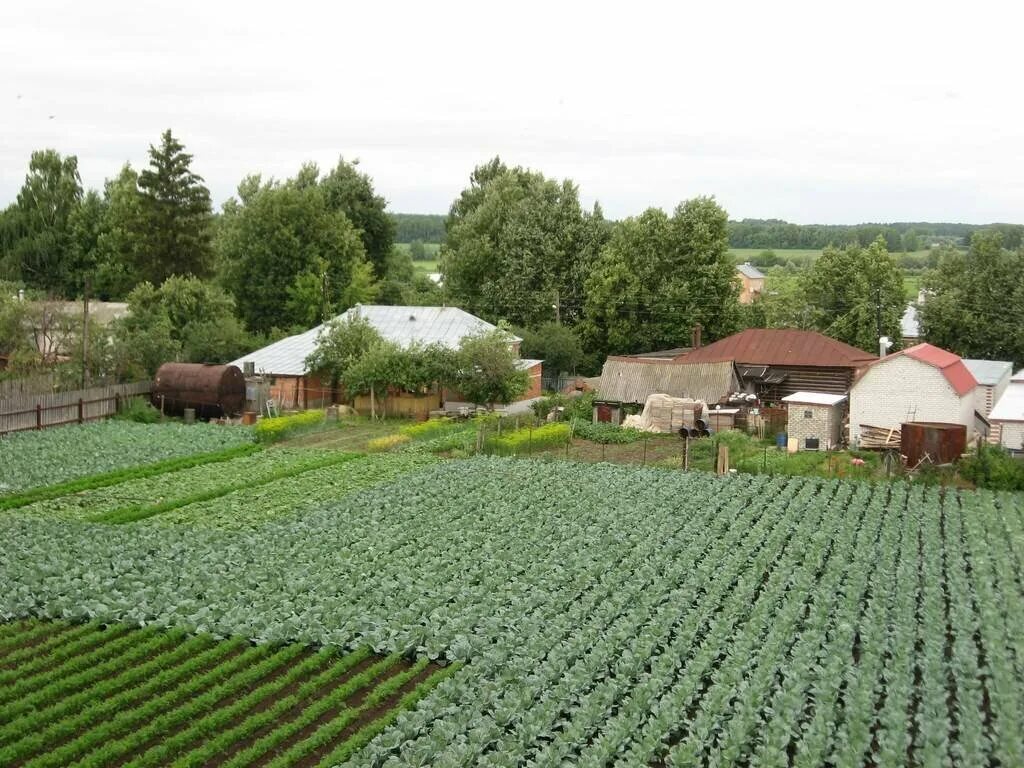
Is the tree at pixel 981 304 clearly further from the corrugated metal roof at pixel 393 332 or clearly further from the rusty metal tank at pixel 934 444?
the rusty metal tank at pixel 934 444

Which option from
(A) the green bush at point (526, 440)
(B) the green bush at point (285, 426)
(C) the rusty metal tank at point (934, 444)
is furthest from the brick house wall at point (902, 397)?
(B) the green bush at point (285, 426)

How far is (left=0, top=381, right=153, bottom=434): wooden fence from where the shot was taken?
3403 cm

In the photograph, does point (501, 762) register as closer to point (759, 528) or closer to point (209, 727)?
point (209, 727)

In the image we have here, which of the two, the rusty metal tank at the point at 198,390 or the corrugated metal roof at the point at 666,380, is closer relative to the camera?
the rusty metal tank at the point at 198,390

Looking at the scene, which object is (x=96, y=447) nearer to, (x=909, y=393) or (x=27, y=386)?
(x=27, y=386)

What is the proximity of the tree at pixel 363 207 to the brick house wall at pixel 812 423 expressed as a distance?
41.3m

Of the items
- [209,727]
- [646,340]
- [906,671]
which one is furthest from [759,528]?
[646,340]

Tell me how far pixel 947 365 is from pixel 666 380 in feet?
34.3

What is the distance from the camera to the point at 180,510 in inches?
964

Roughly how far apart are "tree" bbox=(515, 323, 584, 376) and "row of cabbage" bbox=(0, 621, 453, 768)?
37.6 meters

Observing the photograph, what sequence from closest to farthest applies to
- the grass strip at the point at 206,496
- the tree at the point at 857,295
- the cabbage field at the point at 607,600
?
1. the cabbage field at the point at 607,600
2. the grass strip at the point at 206,496
3. the tree at the point at 857,295

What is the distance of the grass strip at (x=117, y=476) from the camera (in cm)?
2503

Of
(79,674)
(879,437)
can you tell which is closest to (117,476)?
(79,674)

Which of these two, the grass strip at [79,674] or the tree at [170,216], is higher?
the tree at [170,216]
